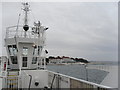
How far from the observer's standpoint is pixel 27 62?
10.2 meters

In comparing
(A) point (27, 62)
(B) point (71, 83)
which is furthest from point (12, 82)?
(B) point (71, 83)

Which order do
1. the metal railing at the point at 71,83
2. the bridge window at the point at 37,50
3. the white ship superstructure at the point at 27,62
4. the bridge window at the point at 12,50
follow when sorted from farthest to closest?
the bridge window at the point at 37,50, the bridge window at the point at 12,50, the white ship superstructure at the point at 27,62, the metal railing at the point at 71,83

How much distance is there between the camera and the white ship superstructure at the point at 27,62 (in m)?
7.96

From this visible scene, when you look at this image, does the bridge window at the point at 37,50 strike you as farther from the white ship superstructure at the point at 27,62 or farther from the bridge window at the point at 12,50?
the bridge window at the point at 12,50

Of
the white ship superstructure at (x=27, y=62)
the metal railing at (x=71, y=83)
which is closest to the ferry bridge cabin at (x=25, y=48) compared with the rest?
the white ship superstructure at (x=27, y=62)

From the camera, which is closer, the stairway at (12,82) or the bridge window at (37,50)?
the stairway at (12,82)

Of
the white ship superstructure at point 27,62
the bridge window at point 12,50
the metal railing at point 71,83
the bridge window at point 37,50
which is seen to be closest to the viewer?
the metal railing at point 71,83

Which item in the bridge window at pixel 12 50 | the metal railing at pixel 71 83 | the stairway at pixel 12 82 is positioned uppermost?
the bridge window at pixel 12 50

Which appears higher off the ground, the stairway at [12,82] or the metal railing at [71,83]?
the metal railing at [71,83]

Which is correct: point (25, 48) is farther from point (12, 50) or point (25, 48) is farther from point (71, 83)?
point (71, 83)

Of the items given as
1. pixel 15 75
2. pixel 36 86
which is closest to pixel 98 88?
pixel 36 86

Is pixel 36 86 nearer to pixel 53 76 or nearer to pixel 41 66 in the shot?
pixel 53 76

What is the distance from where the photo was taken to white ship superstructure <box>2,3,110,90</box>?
7.96 metres

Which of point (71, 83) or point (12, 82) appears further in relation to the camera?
point (12, 82)
